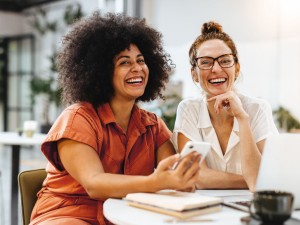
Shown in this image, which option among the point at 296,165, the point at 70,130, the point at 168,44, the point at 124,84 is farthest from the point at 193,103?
the point at 168,44

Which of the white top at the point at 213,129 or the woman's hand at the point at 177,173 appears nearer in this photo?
the woman's hand at the point at 177,173

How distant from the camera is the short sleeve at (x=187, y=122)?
2.17 meters

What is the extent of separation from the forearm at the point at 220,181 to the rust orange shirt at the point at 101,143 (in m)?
0.25

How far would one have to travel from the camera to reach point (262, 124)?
2131 millimetres

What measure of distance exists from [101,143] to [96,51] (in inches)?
16.5

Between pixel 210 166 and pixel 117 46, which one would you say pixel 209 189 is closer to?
pixel 210 166

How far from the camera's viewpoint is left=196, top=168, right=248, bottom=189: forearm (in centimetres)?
195

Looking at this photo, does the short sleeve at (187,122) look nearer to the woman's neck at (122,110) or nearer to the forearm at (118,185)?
the woman's neck at (122,110)

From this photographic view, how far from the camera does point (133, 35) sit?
7.00ft

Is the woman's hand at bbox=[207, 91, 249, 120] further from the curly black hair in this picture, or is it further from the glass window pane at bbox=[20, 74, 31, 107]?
the glass window pane at bbox=[20, 74, 31, 107]

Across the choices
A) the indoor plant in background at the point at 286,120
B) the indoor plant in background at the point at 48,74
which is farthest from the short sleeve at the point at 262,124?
the indoor plant in background at the point at 48,74

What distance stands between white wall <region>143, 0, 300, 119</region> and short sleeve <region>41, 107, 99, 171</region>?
419cm

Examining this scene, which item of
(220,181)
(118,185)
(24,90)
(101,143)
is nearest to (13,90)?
(24,90)

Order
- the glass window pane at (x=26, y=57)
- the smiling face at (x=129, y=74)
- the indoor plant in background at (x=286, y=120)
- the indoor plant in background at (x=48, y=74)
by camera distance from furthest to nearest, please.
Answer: the glass window pane at (x=26, y=57) < the indoor plant in background at (x=48, y=74) < the indoor plant in background at (x=286, y=120) < the smiling face at (x=129, y=74)
